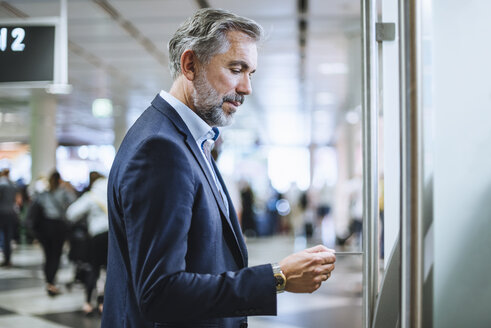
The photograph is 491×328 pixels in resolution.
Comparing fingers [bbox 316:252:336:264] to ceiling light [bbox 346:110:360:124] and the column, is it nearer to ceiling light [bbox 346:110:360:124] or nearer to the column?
the column

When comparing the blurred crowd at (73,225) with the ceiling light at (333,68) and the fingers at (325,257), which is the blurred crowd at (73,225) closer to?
the ceiling light at (333,68)

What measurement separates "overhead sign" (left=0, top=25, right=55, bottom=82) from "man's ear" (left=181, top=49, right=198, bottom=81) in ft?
8.43

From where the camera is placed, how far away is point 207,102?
1.47 meters

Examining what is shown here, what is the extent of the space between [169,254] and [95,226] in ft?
15.3

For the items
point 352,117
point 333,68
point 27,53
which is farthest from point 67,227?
point 352,117

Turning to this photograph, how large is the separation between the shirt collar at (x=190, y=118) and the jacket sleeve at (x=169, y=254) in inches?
8.8

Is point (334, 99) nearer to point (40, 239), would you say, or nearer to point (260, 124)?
point (260, 124)

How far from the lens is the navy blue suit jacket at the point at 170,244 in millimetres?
1175

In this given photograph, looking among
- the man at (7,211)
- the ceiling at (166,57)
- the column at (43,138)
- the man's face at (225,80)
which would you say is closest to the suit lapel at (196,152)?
the man's face at (225,80)

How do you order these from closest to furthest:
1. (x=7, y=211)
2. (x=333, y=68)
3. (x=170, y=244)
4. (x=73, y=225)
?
(x=170, y=244)
(x=73, y=225)
(x=7, y=211)
(x=333, y=68)

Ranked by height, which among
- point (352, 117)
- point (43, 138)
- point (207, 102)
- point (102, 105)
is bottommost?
point (207, 102)

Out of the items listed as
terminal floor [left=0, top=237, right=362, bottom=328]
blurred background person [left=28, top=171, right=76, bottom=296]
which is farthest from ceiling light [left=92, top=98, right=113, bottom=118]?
blurred background person [left=28, top=171, right=76, bottom=296]

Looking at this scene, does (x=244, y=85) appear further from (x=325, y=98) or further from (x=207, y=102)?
(x=325, y=98)

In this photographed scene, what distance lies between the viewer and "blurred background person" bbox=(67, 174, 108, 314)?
556cm
